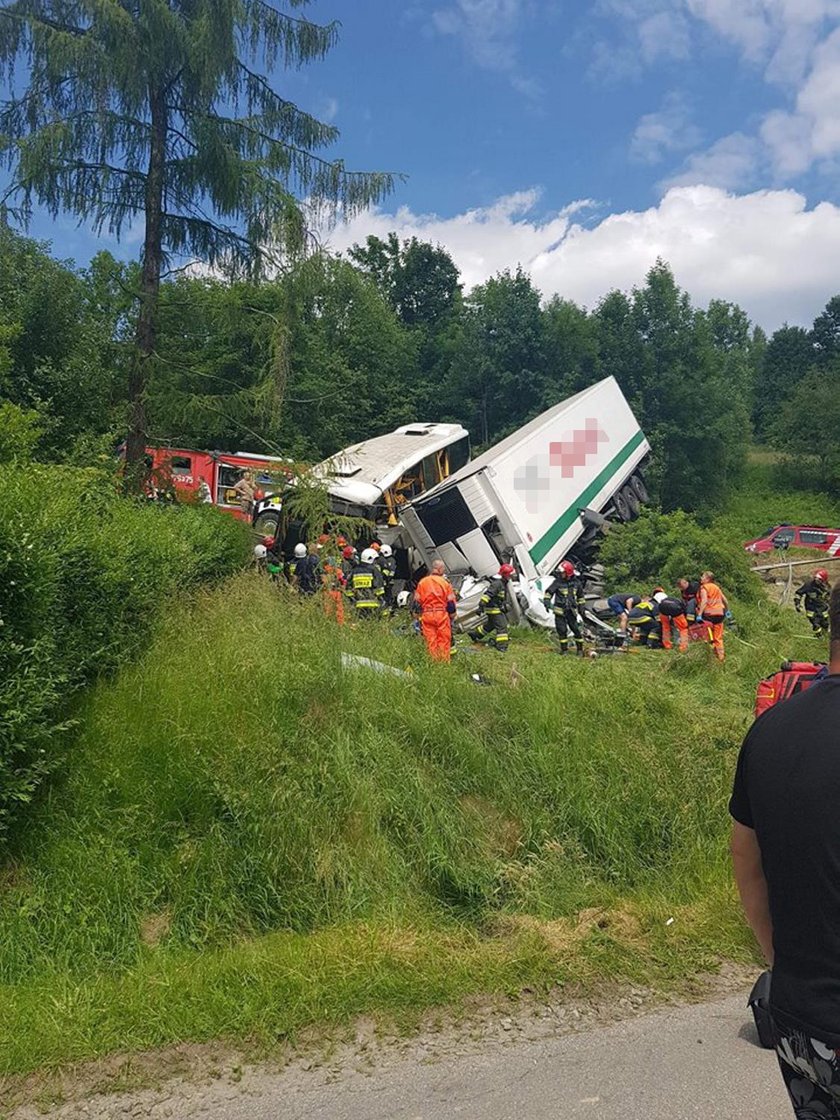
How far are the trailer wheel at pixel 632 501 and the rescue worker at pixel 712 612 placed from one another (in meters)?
6.84

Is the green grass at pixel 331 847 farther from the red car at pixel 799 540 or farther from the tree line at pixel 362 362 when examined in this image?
the red car at pixel 799 540

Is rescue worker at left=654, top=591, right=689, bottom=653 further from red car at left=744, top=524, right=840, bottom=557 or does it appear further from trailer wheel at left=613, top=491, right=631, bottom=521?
red car at left=744, top=524, right=840, bottom=557

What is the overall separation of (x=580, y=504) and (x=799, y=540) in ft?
41.3


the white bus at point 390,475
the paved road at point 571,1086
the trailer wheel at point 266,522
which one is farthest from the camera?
the trailer wheel at point 266,522

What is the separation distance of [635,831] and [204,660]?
2.93 m

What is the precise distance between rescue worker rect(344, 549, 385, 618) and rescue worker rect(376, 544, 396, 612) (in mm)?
320

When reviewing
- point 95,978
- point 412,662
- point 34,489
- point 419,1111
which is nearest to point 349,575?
point 412,662

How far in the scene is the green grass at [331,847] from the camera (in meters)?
3.29

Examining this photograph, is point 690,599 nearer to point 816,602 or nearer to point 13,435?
point 816,602

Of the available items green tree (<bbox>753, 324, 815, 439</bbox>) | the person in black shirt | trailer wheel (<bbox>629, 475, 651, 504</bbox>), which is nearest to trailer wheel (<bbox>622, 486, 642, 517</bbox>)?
trailer wheel (<bbox>629, 475, 651, 504</bbox>)

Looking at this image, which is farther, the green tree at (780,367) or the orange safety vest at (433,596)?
the green tree at (780,367)

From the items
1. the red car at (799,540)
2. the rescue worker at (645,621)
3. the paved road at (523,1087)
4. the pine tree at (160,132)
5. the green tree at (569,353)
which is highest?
the green tree at (569,353)

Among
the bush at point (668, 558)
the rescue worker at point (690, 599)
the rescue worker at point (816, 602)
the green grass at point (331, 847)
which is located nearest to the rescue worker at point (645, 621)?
the rescue worker at point (690, 599)

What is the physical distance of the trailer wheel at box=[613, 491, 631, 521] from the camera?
1625 cm
